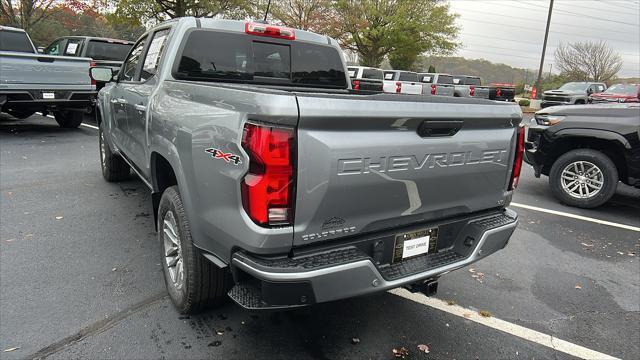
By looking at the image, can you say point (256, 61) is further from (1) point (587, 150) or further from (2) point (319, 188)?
(1) point (587, 150)

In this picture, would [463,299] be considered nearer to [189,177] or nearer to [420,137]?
[420,137]

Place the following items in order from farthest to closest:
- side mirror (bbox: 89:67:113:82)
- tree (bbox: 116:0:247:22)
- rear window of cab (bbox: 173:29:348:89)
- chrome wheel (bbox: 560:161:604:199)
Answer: tree (bbox: 116:0:247:22) → chrome wheel (bbox: 560:161:604:199) → side mirror (bbox: 89:67:113:82) → rear window of cab (bbox: 173:29:348:89)

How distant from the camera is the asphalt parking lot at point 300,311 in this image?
267 cm

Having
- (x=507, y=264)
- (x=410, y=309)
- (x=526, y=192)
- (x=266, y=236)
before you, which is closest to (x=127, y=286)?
(x=266, y=236)

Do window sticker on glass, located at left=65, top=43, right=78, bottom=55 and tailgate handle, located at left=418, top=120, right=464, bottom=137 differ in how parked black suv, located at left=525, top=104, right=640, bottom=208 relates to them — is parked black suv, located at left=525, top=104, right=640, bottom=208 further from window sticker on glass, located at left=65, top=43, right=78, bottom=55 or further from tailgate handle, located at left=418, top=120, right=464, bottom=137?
window sticker on glass, located at left=65, top=43, right=78, bottom=55

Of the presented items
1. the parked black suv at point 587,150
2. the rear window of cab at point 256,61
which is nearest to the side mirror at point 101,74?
the rear window of cab at point 256,61

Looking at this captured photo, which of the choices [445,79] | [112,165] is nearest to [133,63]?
[112,165]

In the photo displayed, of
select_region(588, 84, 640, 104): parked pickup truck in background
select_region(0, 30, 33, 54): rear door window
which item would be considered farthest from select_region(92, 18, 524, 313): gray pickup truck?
select_region(588, 84, 640, 104): parked pickup truck in background

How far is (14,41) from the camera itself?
33.0 feet

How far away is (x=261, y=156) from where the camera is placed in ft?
6.30

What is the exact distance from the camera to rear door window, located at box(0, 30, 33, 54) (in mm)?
9883

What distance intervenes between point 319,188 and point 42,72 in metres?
8.74

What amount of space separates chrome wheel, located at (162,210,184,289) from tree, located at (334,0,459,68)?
33.5m

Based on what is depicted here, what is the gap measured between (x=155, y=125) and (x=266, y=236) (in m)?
1.62
